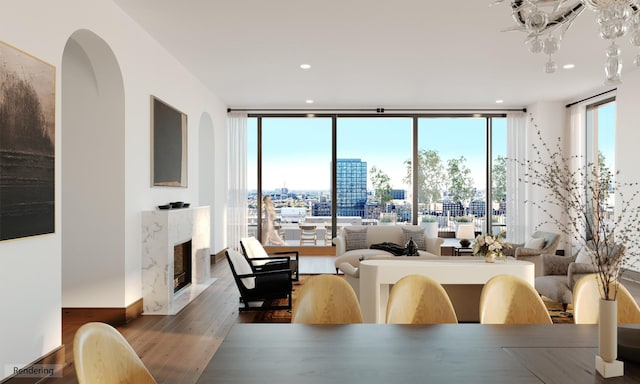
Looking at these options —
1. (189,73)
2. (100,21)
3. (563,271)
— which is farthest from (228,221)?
(563,271)

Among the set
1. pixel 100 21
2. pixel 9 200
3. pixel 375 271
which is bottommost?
pixel 375 271

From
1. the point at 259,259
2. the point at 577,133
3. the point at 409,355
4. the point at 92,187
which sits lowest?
the point at 259,259

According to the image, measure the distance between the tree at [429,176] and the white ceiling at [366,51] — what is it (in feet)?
4.28

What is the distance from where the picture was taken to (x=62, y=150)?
422 centimetres

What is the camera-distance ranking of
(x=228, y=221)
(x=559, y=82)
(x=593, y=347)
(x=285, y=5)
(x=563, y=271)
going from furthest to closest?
(x=228, y=221)
(x=559, y=82)
(x=563, y=271)
(x=285, y=5)
(x=593, y=347)

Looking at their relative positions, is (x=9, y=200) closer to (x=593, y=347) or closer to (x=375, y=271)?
(x=375, y=271)

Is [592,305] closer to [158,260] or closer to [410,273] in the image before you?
[410,273]

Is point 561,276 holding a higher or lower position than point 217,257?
higher

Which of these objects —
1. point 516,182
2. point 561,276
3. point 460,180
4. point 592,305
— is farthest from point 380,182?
point 592,305

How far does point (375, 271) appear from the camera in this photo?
147 inches

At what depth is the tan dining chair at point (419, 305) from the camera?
2.36m

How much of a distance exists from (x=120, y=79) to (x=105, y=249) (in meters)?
1.66

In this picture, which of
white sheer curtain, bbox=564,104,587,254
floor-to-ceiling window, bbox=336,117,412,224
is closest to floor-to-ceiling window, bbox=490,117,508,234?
white sheer curtain, bbox=564,104,587,254

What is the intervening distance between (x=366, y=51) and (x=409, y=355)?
4313mm
